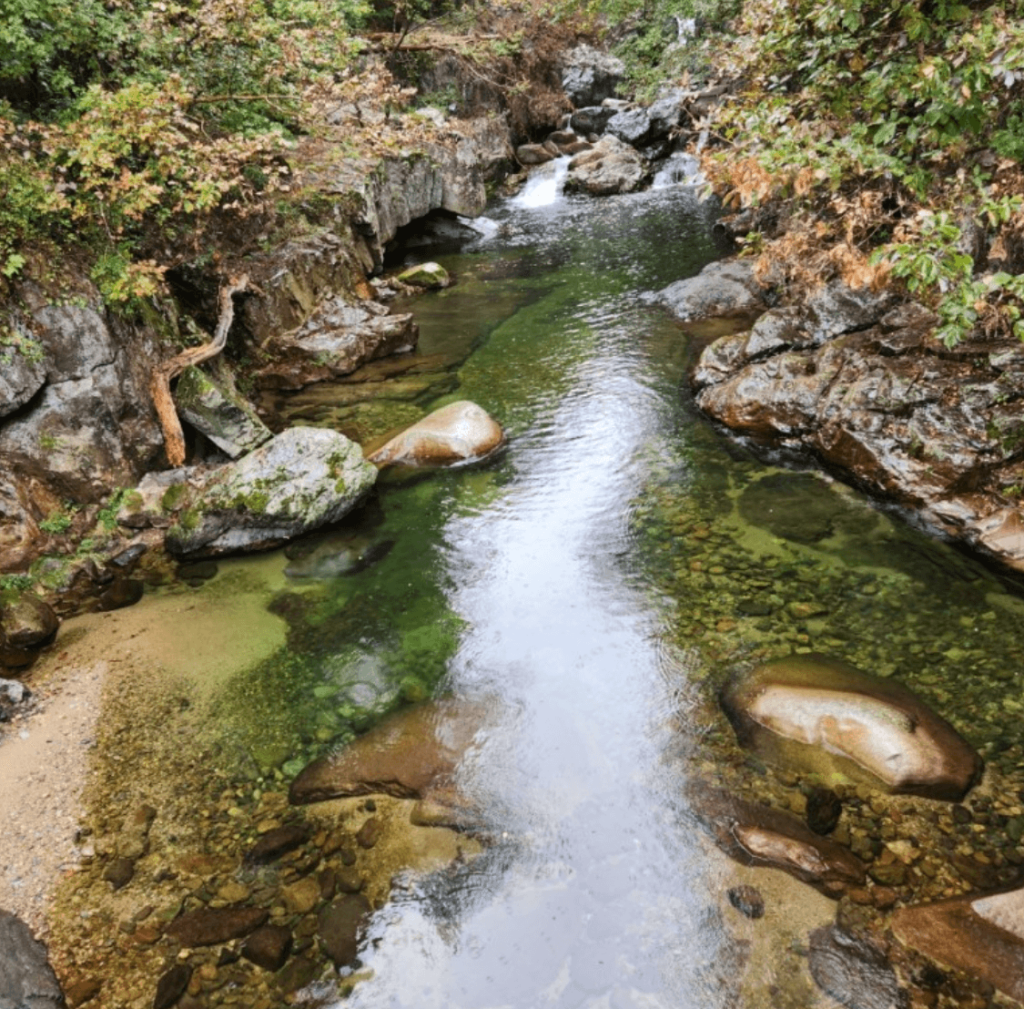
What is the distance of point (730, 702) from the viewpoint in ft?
17.1

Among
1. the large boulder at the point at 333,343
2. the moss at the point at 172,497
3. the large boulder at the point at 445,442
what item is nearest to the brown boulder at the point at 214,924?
the moss at the point at 172,497

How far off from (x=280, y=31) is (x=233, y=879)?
11045mm

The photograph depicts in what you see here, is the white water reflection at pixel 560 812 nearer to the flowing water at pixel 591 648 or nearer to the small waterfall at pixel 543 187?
the flowing water at pixel 591 648

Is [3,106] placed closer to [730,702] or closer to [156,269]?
[156,269]

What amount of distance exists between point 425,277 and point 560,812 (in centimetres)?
1376

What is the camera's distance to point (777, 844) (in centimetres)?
415

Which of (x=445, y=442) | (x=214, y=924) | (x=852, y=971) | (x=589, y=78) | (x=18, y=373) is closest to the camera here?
(x=852, y=971)

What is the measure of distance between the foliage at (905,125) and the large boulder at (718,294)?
4.29 metres

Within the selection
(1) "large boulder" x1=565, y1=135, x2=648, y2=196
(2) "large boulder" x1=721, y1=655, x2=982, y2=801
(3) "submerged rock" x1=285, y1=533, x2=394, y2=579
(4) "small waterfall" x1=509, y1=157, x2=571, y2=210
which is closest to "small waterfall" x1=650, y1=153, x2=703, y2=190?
(1) "large boulder" x1=565, y1=135, x2=648, y2=196

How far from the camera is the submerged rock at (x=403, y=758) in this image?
15.9ft

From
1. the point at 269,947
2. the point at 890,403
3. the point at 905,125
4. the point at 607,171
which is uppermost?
the point at 905,125

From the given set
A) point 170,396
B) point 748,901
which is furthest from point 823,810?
point 170,396

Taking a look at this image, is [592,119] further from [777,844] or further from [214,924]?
[214,924]

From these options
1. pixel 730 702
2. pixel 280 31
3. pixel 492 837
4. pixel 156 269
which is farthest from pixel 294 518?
pixel 280 31
